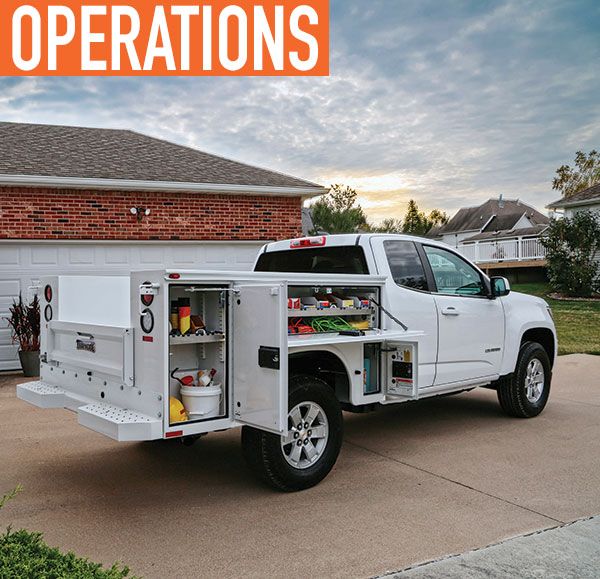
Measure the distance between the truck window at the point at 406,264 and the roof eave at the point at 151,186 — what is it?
6730 millimetres

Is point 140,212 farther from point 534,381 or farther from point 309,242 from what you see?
point 534,381

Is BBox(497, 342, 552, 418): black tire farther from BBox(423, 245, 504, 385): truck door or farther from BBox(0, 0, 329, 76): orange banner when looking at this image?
BBox(0, 0, 329, 76): orange banner

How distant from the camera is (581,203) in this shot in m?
24.4

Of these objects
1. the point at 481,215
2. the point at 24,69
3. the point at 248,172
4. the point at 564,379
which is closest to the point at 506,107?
the point at 248,172

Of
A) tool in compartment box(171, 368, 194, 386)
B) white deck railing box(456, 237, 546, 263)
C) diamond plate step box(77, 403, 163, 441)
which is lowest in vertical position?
diamond plate step box(77, 403, 163, 441)

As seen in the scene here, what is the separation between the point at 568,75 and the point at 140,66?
39.4 feet

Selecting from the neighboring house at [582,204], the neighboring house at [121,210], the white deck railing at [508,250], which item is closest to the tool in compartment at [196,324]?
the neighboring house at [121,210]

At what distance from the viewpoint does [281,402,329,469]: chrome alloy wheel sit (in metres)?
5.06

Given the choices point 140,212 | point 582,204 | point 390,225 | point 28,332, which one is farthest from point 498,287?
point 390,225

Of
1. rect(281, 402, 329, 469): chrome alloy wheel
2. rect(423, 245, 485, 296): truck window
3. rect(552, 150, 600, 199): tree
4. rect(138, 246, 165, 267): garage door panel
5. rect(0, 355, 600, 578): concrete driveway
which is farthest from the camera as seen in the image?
rect(552, 150, 600, 199): tree

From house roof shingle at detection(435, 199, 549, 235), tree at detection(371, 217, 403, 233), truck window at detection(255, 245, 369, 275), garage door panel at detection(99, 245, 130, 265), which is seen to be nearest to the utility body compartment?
truck window at detection(255, 245, 369, 275)

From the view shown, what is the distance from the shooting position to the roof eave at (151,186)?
36.4 ft

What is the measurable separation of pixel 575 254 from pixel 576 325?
22.1ft

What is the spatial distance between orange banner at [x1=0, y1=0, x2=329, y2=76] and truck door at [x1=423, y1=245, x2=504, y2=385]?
17.1 feet
